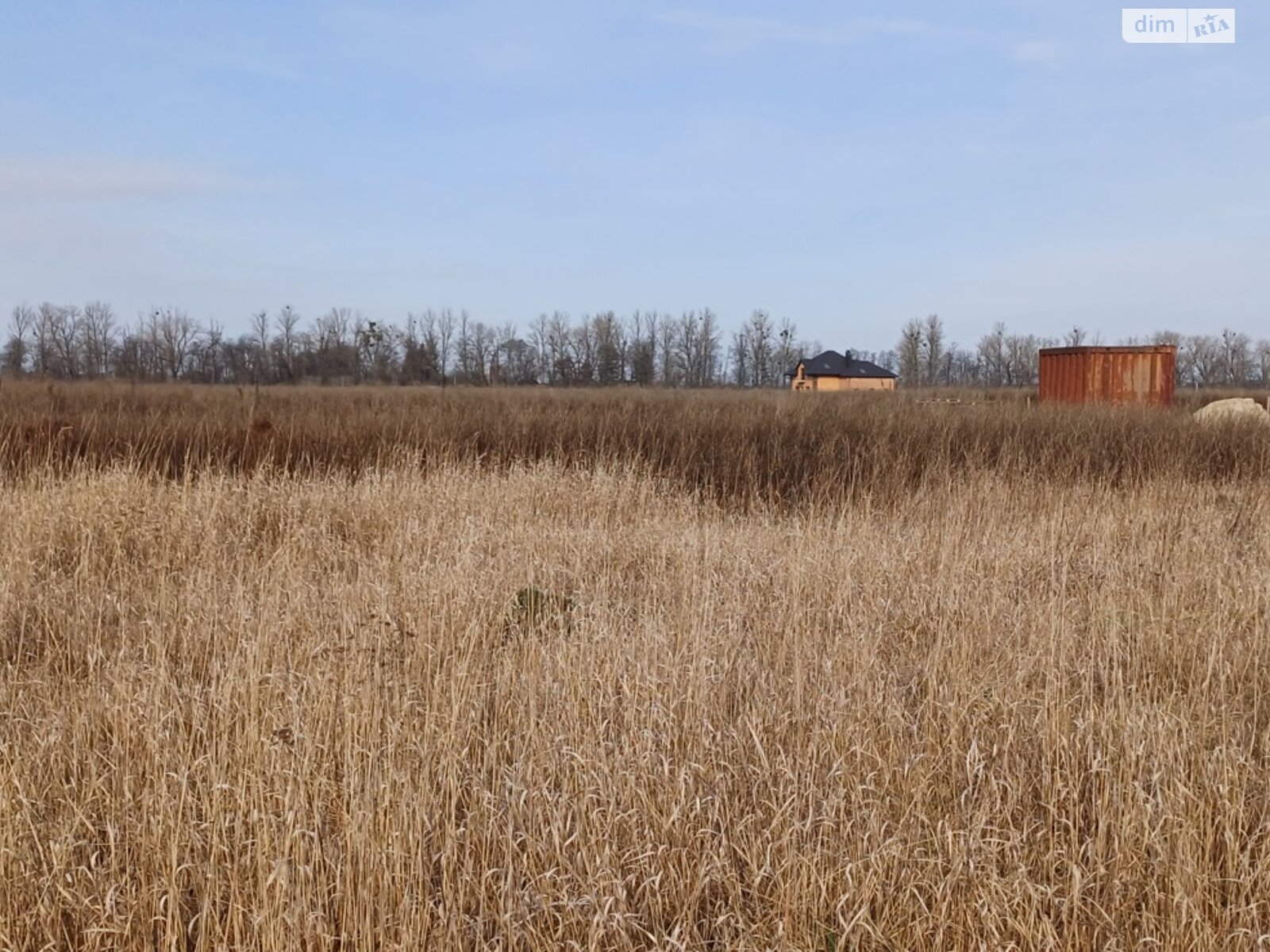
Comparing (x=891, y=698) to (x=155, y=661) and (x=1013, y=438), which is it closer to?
(x=155, y=661)

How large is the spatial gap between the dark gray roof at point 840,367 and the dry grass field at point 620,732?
48410 mm

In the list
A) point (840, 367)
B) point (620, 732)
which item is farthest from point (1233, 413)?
point (840, 367)

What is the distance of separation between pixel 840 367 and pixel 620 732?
53.8 m

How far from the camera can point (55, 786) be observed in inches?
107

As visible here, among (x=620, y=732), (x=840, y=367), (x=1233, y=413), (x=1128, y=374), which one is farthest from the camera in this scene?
(x=840, y=367)

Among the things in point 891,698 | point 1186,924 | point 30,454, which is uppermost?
point 30,454

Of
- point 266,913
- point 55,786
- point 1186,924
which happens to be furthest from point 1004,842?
point 55,786

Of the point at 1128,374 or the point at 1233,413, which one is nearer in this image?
the point at 1233,413

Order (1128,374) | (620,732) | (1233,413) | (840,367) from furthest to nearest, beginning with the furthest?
(840,367) → (1128,374) → (1233,413) → (620,732)

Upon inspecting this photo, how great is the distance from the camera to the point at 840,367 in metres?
54.9

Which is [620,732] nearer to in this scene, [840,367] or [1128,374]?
[1128,374]

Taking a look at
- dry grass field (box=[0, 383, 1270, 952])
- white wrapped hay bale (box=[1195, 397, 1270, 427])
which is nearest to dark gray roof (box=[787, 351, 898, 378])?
white wrapped hay bale (box=[1195, 397, 1270, 427])

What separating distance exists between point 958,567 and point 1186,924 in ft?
10.6

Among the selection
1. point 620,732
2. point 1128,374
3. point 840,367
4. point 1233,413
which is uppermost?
point 840,367
